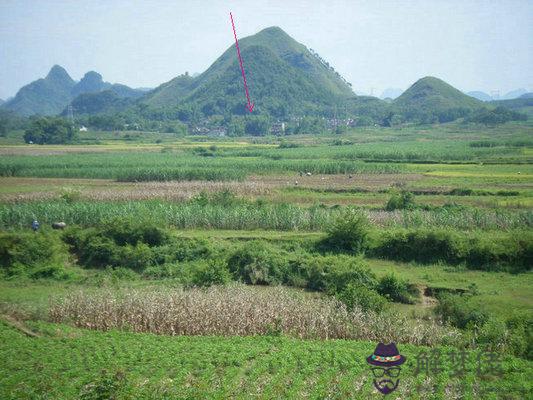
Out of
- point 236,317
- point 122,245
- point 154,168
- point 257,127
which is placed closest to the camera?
point 236,317

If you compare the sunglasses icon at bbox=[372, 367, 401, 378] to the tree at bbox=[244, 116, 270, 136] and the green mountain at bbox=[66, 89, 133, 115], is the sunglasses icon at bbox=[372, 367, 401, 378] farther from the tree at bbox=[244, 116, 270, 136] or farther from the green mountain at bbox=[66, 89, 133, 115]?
the green mountain at bbox=[66, 89, 133, 115]

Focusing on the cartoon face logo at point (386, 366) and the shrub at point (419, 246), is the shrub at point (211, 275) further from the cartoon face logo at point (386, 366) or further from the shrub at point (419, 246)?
the shrub at point (419, 246)

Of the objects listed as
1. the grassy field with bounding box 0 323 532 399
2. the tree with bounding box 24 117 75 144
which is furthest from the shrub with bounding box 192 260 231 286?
the tree with bounding box 24 117 75 144

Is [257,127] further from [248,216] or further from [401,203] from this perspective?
[248,216]

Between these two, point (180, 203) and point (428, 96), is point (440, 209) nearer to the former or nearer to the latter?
point (180, 203)

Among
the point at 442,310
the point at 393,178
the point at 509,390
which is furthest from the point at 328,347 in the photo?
the point at 393,178

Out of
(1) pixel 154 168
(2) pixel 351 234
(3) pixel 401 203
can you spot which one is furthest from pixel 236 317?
(1) pixel 154 168

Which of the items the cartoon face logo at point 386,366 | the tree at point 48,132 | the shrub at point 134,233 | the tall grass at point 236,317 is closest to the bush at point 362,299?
the tall grass at point 236,317
